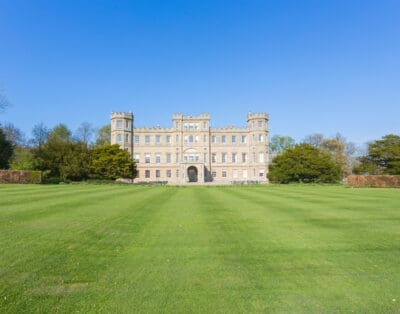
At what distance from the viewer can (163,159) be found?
66625 millimetres

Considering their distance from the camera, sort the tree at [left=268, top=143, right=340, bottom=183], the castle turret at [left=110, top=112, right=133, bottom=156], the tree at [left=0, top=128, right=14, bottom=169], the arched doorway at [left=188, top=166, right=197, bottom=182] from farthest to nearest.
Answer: the arched doorway at [left=188, top=166, right=197, bottom=182] < the castle turret at [left=110, top=112, right=133, bottom=156] < the tree at [left=268, top=143, right=340, bottom=183] < the tree at [left=0, top=128, right=14, bottom=169]

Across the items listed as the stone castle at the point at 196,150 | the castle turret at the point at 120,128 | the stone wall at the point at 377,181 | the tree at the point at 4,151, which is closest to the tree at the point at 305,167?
the stone wall at the point at 377,181

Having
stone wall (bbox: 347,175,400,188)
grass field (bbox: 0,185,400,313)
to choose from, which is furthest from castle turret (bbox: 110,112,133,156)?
grass field (bbox: 0,185,400,313)

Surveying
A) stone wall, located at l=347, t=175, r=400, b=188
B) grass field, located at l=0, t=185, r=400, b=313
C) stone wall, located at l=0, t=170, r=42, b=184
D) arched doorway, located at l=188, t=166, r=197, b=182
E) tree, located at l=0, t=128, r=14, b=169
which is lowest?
grass field, located at l=0, t=185, r=400, b=313

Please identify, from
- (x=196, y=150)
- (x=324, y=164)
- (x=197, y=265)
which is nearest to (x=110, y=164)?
(x=196, y=150)

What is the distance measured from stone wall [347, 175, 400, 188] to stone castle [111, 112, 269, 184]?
3274 centimetres

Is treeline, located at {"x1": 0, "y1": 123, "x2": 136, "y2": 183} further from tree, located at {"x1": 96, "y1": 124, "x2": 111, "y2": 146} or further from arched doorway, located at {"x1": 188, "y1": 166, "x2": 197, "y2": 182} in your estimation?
tree, located at {"x1": 96, "y1": 124, "x2": 111, "y2": 146}

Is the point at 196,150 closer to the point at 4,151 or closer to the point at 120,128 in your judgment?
the point at 120,128

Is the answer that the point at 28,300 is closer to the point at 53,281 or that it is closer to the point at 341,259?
the point at 53,281

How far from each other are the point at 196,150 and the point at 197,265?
199 ft

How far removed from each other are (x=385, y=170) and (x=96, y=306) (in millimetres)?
45874

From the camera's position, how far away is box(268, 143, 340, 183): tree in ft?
143

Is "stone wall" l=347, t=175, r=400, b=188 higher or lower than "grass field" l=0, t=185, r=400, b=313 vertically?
higher

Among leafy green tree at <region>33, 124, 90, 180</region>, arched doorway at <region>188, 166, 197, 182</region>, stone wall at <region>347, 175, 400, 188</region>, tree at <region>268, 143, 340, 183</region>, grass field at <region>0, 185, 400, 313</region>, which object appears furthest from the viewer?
arched doorway at <region>188, 166, 197, 182</region>
